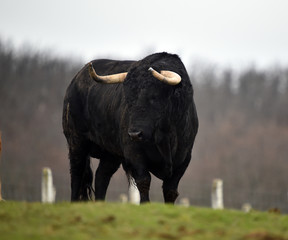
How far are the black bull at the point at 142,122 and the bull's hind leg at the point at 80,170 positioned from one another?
10 cm

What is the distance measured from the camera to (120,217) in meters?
7.09

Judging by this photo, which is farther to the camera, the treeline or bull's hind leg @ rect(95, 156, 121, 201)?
→ the treeline

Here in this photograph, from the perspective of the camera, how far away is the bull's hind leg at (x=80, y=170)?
39.0 ft

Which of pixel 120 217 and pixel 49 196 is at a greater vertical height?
pixel 120 217

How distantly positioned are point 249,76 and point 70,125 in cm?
8226

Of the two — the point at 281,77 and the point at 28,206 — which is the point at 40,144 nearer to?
the point at 281,77

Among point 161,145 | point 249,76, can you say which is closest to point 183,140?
point 161,145

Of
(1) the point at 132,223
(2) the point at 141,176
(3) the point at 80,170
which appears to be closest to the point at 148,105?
(2) the point at 141,176

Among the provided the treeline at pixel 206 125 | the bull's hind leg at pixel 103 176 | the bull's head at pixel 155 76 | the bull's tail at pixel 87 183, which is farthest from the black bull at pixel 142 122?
the treeline at pixel 206 125

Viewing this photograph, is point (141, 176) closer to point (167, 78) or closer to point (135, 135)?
point (135, 135)

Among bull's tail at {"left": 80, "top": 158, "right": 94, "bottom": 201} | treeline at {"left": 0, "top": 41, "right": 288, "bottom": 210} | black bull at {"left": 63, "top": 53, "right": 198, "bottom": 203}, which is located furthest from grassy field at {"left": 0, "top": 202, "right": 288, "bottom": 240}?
treeline at {"left": 0, "top": 41, "right": 288, "bottom": 210}

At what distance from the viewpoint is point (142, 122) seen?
9.48 metres

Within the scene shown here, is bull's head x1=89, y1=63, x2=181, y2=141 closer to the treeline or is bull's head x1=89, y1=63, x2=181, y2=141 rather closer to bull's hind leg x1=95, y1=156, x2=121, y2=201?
bull's hind leg x1=95, y1=156, x2=121, y2=201

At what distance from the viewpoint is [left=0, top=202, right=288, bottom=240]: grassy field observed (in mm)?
6363
